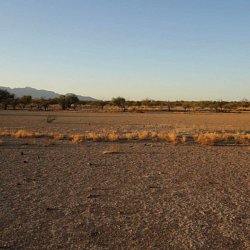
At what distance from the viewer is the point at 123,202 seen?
31.1ft

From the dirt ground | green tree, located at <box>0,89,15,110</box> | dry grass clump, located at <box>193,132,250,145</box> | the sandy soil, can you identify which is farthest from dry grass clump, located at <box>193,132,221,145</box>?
green tree, located at <box>0,89,15,110</box>

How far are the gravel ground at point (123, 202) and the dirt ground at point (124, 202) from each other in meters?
0.02

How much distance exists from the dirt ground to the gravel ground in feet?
0.06

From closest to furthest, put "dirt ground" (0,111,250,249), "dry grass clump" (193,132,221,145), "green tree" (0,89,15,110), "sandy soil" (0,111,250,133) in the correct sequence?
1. "dirt ground" (0,111,250,249)
2. "dry grass clump" (193,132,221,145)
3. "sandy soil" (0,111,250,133)
4. "green tree" (0,89,15,110)

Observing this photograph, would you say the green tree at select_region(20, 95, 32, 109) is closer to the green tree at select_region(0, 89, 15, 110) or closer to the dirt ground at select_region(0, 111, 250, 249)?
the green tree at select_region(0, 89, 15, 110)

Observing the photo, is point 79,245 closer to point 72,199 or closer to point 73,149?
point 72,199

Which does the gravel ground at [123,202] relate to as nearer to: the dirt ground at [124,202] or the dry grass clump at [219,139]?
the dirt ground at [124,202]

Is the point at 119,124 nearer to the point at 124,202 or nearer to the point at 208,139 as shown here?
the point at 208,139

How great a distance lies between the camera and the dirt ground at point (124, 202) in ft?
22.8

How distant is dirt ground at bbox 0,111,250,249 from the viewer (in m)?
6.94

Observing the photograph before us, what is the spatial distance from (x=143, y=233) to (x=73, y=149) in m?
13.5

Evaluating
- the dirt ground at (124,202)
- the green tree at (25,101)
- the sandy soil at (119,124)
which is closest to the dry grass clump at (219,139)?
the dirt ground at (124,202)

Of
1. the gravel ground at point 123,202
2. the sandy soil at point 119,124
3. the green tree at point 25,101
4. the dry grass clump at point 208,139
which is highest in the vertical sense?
the green tree at point 25,101

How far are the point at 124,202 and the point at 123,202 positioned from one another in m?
0.03
